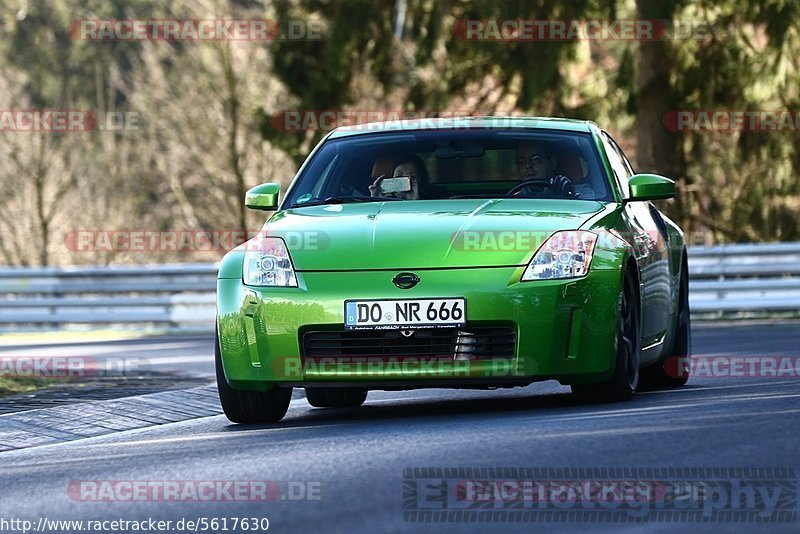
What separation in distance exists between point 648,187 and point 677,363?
169cm

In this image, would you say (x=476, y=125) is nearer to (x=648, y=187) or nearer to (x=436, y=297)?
(x=648, y=187)

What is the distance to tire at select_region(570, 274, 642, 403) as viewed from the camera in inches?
353

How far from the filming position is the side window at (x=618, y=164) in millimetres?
10156

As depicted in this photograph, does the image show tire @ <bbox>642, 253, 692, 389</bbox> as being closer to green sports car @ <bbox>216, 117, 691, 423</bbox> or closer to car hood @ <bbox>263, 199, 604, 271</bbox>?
green sports car @ <bbox>216, 117, 691, 423</bbox>

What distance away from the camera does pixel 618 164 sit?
10.6 metres

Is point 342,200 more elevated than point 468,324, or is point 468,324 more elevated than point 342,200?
point 342,200

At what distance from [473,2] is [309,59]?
4787 mm

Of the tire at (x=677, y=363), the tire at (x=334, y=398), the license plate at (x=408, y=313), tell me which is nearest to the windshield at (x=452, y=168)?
the tire at (x=334, y=398)

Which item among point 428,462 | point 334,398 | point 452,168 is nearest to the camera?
point 428,462

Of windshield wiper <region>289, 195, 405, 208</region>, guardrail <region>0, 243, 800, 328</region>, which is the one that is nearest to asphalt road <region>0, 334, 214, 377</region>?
guardrail <region>0, 243, 800, 328</region>

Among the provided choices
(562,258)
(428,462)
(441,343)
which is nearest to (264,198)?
(441,343)

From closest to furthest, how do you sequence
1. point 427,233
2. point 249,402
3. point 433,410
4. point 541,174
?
point 427,233 < point 249,402 < point 433,410 < point 541,174

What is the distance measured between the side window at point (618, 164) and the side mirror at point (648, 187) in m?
0.13

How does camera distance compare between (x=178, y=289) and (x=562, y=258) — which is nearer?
(x=562, y=258)
